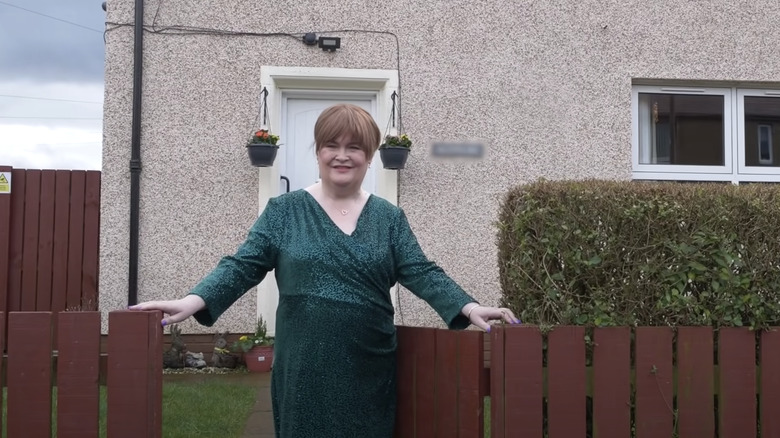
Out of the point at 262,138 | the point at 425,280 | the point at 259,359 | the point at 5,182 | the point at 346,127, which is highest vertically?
the point at 262,138

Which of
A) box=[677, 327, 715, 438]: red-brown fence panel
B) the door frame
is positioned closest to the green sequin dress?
box=[677, 327, 715, 438]: red-brown fence panel

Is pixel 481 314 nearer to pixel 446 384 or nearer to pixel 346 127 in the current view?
pixel 446 384

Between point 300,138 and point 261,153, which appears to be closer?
point 261,153

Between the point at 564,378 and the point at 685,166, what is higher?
the point at 685,166

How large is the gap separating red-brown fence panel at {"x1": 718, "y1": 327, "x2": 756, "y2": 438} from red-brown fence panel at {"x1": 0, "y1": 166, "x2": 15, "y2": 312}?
568 centimetres

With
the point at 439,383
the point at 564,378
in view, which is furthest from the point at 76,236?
the point at 564,378

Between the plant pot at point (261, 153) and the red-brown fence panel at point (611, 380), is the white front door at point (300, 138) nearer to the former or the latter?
the plant pot at point (261, 153)

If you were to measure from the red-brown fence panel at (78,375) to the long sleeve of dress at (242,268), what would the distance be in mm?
402

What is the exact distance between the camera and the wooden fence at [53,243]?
664cm

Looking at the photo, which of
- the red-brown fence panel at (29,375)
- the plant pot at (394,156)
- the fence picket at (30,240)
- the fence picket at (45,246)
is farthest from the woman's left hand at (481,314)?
the fence picket at (30,240)

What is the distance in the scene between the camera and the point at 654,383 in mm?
2797

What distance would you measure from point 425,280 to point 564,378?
58 centimetres

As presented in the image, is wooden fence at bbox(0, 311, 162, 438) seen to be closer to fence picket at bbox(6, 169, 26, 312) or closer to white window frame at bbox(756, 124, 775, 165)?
fence picket at bbox(6, 169, 26, 312)

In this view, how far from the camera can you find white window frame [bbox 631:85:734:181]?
22.6ft
